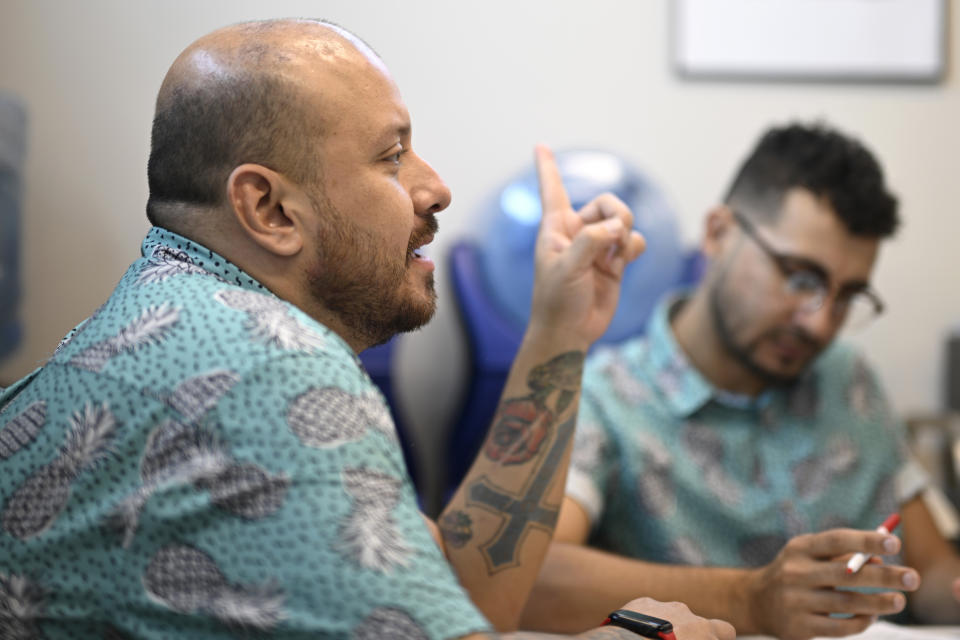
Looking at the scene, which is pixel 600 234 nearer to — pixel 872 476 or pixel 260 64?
pixel 260 64

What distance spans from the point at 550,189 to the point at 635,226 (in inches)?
30.9

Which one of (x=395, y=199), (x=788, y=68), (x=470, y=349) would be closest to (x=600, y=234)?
(x=395, y=199)

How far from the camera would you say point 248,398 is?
0.59 m

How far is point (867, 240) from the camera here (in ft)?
5.18

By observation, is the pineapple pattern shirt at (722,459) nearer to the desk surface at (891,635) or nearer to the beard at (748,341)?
the beard at (748,341)

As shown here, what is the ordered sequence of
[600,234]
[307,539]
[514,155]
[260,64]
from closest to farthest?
[307,539] < [260,64] < [600,234] < [514,155]

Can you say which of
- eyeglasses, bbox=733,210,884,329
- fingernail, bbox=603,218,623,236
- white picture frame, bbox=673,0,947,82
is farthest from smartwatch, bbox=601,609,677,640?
white picture frame, bbox=673,0,947,82

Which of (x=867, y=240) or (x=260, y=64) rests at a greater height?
(x=260, y=64)

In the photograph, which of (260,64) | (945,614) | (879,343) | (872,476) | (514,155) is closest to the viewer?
(260,64)

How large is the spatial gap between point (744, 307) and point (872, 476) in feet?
1.10

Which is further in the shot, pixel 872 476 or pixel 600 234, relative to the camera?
Result: pixel 872 476

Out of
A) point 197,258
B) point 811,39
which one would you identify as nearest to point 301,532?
point 197,258

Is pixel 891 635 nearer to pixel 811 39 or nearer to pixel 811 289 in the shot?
pixel 811 289

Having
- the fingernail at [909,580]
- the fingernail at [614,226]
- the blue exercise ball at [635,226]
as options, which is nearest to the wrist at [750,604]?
the fingernail at [909,580]
